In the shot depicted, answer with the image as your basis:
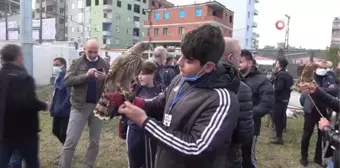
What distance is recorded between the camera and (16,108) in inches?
124

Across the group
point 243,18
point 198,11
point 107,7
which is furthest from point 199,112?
point 243,18

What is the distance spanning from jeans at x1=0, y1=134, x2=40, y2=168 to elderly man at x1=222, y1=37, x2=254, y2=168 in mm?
2288

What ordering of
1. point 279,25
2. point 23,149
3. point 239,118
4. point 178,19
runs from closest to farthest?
point 239,118, point 23,149, point 279,25, point 178,19

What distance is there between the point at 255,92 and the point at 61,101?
2.90 meters

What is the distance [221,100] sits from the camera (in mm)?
1498

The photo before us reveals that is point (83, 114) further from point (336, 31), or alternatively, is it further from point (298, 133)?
point (336, 31)

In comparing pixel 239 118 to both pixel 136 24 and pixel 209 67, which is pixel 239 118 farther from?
pixel 136 24

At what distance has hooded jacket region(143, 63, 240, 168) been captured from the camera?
144 centimetres

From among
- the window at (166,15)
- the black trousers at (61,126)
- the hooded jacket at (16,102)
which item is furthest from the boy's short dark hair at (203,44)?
the window at (166,15)

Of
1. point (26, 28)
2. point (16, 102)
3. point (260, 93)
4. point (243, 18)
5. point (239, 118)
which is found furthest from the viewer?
point (243, 18)

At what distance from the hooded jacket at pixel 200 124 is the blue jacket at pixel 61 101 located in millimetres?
3286

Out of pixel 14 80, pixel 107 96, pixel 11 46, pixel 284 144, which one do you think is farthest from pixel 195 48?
pixel 284 144

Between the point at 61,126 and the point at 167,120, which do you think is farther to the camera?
the point at 61,126

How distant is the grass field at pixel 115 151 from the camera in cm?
498
